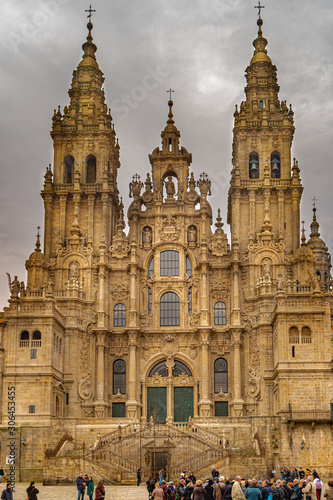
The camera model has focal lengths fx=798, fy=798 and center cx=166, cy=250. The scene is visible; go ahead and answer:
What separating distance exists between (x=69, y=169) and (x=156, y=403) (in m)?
20.6

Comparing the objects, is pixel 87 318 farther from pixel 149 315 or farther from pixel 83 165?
pixel 83 165

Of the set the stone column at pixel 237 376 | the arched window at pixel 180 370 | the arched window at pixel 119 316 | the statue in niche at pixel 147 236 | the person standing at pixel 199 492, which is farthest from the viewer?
the statue in niche at pixel 147 236

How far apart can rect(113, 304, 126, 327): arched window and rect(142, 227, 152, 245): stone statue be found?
5437 millimetres

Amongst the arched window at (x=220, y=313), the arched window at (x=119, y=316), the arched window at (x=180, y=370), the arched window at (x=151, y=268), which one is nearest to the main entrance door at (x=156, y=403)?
the arched window at (x=180, y=370)

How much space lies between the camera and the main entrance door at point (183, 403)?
2339 inches

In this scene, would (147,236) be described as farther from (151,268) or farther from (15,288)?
(15,288)

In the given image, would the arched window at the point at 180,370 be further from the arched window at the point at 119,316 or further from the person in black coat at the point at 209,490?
the person in black coat at the point at 209,490

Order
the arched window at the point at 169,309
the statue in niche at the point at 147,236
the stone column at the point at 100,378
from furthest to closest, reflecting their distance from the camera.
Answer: the statue in niche at the point at 147,236
the arched window at the point at 169,309
the stone column at the point at 100,378

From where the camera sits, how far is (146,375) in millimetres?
60219

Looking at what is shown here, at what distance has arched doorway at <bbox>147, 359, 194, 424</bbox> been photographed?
195 ft

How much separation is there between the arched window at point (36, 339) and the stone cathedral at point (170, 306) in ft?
0.22

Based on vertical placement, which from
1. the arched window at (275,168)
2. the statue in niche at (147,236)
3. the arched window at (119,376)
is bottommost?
the arched window at (119,376)

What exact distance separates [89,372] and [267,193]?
63.8ft

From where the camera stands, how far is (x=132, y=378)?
5888cm
